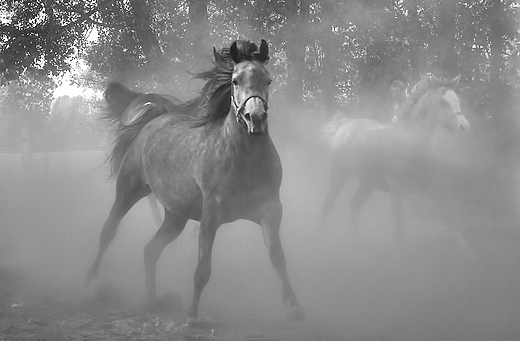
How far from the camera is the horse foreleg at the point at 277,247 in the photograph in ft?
15.6

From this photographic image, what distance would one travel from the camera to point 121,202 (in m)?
6.44

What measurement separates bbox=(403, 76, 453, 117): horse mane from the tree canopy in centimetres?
262

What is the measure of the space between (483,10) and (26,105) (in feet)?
91.2

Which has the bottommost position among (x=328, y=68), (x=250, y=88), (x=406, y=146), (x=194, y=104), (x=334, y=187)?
(x=334, y=187)

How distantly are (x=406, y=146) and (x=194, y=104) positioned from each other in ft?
11.0

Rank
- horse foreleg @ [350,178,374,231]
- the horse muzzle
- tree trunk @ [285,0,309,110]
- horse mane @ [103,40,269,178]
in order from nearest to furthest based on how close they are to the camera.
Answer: the horse muzzle → horse mane @ [103,40,269,178] → horse foreleg @ [350,178,374,231] → tree trunk @ [285,0,309,110]

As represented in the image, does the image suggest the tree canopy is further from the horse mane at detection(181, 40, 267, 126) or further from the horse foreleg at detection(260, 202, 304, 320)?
the horse foreleg at detection(260, 202, 304, 320)

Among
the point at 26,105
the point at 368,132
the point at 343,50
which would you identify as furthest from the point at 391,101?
the point at 26,105

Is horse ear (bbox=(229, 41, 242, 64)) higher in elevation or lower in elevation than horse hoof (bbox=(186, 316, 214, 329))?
higher

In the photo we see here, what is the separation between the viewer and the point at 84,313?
208 inches

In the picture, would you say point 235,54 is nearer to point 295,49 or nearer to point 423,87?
point 423,87

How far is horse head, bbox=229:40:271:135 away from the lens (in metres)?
4.31

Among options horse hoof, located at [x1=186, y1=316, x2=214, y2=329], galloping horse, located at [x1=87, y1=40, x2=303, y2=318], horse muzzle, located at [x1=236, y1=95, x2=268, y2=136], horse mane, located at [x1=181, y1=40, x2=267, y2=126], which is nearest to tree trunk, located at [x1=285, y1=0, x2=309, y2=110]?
galloping horse, located at [x1=87, y1=40, x2=303, y2=318]

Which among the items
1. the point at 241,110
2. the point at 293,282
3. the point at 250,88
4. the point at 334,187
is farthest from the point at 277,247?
the point at 334,187
